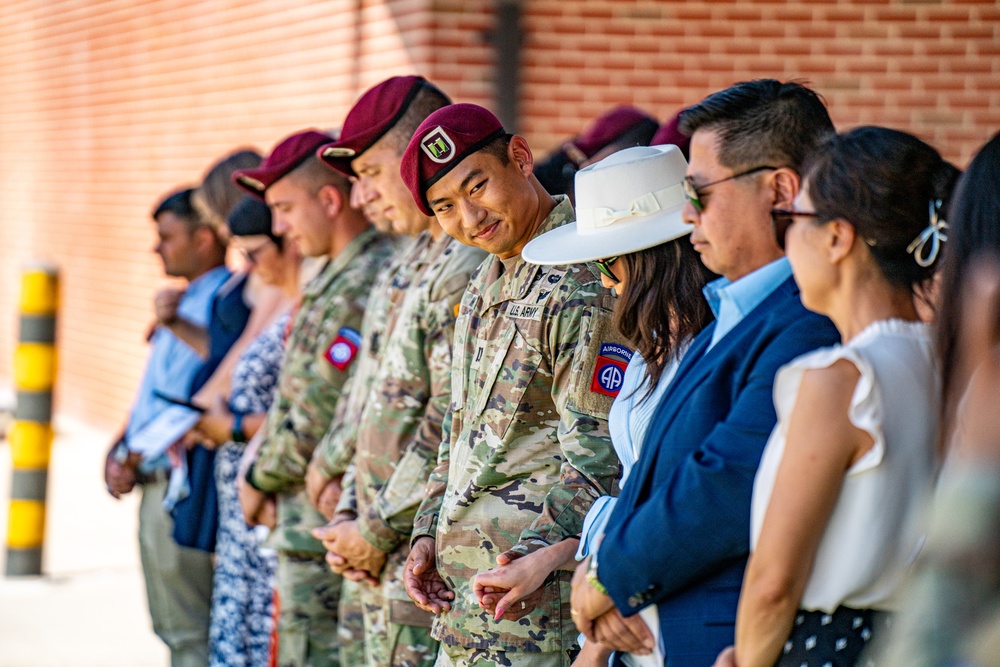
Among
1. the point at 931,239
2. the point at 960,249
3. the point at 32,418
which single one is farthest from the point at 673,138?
the point at 32,418

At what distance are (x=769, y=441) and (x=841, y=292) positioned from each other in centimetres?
26

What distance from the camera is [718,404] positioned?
2074 millimetres

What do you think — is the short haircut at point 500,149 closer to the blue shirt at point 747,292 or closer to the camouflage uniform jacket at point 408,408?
the camouflage uniform jacket at point 408,408

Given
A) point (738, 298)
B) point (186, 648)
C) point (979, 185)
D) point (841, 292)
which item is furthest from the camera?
point (186, 648)

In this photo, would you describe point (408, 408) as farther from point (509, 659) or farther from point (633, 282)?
point (633, 282)

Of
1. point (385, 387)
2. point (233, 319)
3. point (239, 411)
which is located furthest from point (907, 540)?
point (233, 319)

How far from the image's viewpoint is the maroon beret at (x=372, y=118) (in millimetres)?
3570

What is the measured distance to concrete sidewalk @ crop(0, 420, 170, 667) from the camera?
5.91 meters

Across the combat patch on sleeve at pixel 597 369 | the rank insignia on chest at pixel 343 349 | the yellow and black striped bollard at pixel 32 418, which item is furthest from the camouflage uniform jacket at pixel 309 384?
the yellow and black striped bollard at pixel 32 418

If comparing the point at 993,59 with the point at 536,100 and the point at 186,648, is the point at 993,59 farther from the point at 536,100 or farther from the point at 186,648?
the point at 186,648

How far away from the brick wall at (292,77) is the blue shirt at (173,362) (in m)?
1.97

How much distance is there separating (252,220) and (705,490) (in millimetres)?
3025

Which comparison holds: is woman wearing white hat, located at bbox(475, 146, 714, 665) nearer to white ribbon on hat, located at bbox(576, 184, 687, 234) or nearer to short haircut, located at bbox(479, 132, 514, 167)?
white ribbon on hat, located at bbox(576, 184, 687, 234)

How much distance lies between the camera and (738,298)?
Answer: 7.02ft
